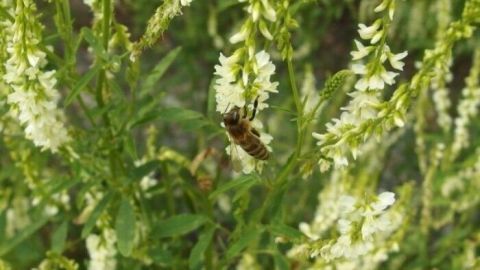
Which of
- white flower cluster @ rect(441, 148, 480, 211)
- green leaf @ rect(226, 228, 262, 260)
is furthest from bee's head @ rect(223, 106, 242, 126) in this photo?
white flower cluster @ rect(441, 148, 480, 211)

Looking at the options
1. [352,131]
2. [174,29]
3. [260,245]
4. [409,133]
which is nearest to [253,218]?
[352,131]

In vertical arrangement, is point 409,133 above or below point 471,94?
below

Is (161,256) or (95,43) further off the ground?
(95,43)

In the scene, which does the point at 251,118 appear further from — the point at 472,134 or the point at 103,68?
the point at 472,134

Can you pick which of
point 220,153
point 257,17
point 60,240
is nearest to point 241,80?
point 257,17

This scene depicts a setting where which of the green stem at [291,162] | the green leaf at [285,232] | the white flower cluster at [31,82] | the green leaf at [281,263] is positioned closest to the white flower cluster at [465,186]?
the green leaf at [281,263]

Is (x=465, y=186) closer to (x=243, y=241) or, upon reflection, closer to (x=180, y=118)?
(x=243, y=241)
